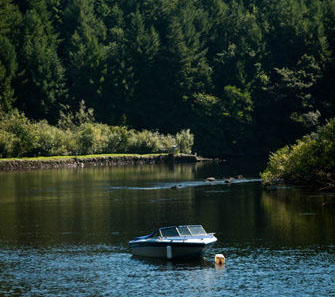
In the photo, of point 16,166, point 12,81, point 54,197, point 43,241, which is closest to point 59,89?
point 12,81

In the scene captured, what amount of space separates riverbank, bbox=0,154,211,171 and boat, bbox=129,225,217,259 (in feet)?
271

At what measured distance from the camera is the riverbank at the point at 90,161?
13212 cm

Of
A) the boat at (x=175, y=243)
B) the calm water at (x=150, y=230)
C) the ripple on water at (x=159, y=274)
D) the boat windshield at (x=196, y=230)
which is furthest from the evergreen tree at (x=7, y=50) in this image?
the boat windshield at (x=196, y=230)

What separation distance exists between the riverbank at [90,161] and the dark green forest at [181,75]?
20012 mm

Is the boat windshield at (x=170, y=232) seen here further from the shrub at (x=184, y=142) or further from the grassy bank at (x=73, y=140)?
the shrub at (x=184, y=142)

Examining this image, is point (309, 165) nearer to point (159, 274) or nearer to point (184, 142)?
point (159, 274)

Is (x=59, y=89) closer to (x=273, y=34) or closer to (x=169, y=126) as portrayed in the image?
(x=169, y=126)

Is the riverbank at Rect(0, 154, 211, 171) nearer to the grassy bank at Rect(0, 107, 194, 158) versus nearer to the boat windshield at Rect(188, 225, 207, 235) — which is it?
the grassy bank at Rect(0, 107, 194, 158)

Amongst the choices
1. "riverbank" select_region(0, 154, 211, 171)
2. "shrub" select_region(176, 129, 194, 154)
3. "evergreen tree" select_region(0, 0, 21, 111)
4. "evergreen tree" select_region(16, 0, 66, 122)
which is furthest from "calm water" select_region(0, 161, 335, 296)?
"evergreen tree" select_region(16, 0, 66, 122)

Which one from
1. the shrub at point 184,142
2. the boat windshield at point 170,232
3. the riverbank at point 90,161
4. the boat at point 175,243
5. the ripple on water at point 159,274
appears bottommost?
the ripple on water at point 159,274

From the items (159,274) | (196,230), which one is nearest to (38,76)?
(196,230)

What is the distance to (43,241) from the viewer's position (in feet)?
191

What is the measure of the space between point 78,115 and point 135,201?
8554cm

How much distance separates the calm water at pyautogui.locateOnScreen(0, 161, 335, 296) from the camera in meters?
44.6
